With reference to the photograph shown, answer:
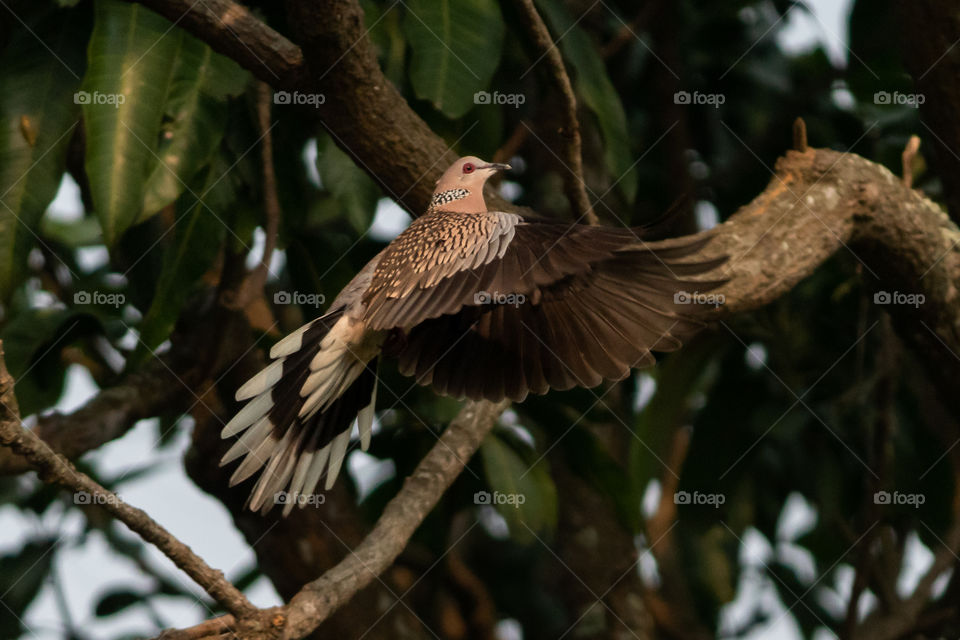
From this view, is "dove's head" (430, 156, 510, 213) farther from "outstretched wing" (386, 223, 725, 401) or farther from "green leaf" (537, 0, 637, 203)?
"green leaf" (537, 0, 637, 203)

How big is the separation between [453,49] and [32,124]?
1.24 meters

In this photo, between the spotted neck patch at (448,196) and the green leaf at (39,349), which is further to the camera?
the green leaf at (39,349)

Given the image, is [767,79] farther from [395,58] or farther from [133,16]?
[133,16]

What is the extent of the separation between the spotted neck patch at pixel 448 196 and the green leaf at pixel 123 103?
2.54 ft

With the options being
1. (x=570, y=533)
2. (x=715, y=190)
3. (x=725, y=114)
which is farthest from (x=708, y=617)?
(x=725, y=114)

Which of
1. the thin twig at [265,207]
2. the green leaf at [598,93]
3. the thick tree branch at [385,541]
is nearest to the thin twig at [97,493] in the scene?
the thick tree branch at [385,541]

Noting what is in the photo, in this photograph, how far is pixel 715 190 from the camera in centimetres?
508

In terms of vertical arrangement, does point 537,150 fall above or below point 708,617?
above

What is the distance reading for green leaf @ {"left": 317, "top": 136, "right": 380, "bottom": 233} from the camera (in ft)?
11.2

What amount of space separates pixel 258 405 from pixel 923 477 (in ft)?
9.93

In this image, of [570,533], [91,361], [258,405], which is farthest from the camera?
[570,533]

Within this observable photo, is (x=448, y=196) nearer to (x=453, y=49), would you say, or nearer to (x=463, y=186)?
(x=463, y=186)

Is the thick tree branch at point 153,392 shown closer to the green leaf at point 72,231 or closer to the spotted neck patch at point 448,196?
the spotted neck patch at point 448,196

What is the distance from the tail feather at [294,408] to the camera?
2.62 meters
